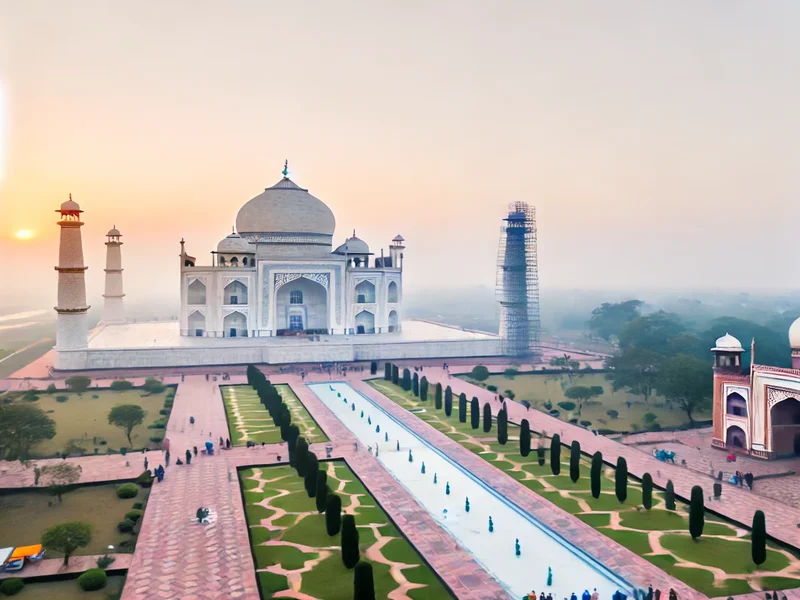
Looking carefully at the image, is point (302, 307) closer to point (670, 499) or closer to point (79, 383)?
point (79, 383)

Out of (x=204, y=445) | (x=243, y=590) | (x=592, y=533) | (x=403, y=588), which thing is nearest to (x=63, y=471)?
(x=204, y=445)

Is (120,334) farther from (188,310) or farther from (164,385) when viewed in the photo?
(164,385)

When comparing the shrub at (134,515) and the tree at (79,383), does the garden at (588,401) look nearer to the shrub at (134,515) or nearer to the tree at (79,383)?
the shrub at (134,515)

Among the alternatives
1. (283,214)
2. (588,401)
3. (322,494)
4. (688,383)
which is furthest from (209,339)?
(688,383)

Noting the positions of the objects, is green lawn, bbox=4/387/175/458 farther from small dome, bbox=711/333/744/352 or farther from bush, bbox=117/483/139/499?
small dome, bbox=711/333/744/352

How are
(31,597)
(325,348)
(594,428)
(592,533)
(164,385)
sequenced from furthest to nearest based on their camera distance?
(325,348) → (164,385) → (594,428) → (592,533) → (31,597)

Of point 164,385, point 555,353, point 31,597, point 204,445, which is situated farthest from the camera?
point 555,353
